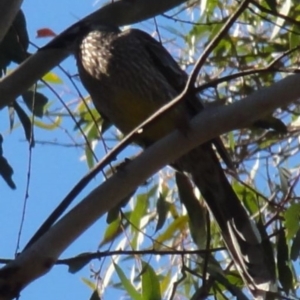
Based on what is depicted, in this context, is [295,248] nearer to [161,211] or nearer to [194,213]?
[194,213]

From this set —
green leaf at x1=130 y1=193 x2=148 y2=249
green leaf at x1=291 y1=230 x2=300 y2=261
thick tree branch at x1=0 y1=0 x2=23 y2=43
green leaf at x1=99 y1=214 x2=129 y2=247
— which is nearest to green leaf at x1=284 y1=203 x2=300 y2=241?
green leaf at x1=291 y1=230 x2=300 y2=261

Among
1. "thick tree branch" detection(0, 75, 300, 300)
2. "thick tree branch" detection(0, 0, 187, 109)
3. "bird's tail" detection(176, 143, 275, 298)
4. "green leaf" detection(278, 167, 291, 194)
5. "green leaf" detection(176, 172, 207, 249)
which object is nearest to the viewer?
"thick tree branch" detection(0, 75, 300, 300)

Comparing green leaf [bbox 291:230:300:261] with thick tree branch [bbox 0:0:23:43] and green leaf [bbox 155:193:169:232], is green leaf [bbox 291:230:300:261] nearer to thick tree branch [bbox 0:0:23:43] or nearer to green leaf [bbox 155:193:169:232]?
green leaf [bbox 155:193:169:232]

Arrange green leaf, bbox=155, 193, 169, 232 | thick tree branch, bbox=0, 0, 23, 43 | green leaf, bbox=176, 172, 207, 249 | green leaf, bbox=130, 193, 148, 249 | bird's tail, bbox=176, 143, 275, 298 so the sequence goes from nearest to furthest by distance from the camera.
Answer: thick tree branch, bbox=0, 0, 23, 43
bird's tail, bbox=176, 143, 275, 298
green leaf, bbox=176, 172, 207, 249
green leaf, bbox=155, 193, 169, 232
green leaf, bbox=130, 193, 148, 249

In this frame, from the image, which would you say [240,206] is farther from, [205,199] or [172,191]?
[172,191]

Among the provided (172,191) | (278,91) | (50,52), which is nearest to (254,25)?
(172,191)

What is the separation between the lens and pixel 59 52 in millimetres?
2033

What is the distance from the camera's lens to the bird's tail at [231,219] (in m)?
2.11

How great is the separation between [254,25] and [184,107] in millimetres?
1043

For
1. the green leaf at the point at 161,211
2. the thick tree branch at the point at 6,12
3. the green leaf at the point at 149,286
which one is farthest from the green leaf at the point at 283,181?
the thick tree branch at the point at 6,12

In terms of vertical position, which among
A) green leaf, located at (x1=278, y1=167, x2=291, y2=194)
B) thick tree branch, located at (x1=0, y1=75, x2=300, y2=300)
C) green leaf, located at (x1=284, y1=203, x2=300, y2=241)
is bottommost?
thick tree branch, located at (x1=0, y1=75, x2=300, y2=300)

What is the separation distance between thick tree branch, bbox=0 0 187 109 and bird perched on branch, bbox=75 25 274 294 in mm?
327

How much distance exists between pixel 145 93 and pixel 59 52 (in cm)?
47

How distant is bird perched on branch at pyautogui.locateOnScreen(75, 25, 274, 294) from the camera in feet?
7.97
